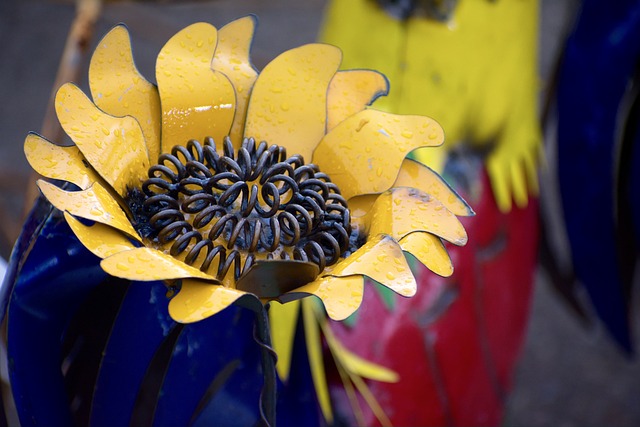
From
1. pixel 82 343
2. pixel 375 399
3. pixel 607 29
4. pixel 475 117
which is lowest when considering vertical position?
pixel 375 399

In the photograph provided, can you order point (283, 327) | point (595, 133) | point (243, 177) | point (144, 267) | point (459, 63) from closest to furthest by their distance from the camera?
point (144, 267)
point (243, 177)
point (283, 327)
point (459, 63)
point (595, 133)

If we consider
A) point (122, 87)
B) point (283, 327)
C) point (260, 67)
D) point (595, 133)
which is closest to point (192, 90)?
point (122, 87)

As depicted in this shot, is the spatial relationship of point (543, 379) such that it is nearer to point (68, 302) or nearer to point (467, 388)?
point (467, 388)

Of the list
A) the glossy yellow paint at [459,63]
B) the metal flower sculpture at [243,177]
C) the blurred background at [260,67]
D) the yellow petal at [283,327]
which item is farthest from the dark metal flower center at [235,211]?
the blurred background at [260,67]

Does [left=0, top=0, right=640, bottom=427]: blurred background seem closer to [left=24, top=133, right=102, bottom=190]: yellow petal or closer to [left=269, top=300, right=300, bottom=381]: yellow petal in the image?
[left=269, top=300, right=300, bottom=381]: yellow petal

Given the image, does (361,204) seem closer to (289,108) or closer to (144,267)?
(289,108)

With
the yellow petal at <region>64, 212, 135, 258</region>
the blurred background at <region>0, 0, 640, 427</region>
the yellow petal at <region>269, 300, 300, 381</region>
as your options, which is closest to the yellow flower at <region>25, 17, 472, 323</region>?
the yellow petal at <region>64, 212, 135, 258</region>

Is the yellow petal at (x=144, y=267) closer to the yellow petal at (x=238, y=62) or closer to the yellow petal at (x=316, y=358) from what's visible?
the yellow petal at (x=238, y=62)

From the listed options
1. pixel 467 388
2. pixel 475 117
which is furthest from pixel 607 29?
pixel 467 388
